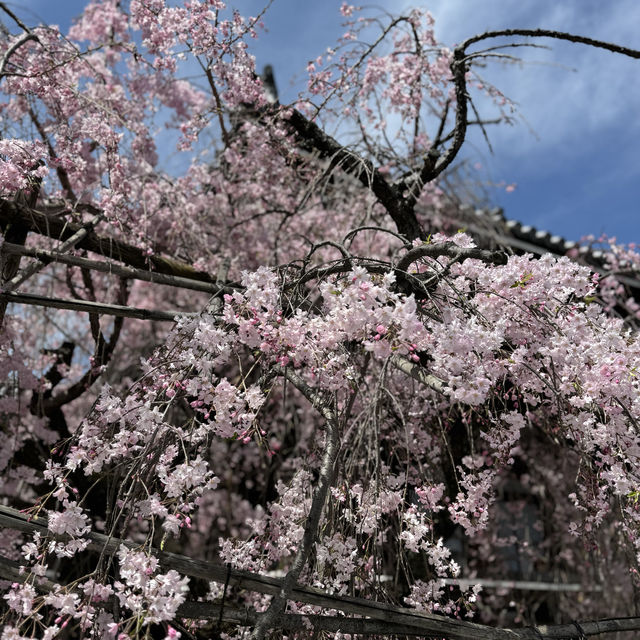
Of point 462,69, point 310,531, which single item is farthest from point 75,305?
point 462,69

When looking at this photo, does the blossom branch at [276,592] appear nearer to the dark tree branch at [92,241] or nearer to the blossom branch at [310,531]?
the blossom branch at [310,531]

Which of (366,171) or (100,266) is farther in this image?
(366,171)

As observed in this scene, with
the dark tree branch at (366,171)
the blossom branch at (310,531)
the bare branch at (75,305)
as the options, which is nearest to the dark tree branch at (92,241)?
the bare branch at (75,305)

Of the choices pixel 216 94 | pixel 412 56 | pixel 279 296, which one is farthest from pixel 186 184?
pixel 279 296

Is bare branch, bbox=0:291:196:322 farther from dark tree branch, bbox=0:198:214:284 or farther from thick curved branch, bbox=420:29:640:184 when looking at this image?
thick curved branch, bbox=420:29:640:184

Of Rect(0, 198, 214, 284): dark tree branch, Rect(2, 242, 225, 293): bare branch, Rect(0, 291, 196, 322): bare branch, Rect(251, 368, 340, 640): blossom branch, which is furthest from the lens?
Rect(0, 198, 214, 284): dark tree branch

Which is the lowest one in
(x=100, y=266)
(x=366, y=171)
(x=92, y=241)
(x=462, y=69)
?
(x=100, y=266)

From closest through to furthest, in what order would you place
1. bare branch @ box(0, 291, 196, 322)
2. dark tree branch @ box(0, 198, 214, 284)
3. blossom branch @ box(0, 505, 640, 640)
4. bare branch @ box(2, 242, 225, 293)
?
blossom branch @ box(0, 505, 640, 640) → bare branch @ box(0, 291, 196, 322) → bare branch @ box(2, 242, 225, 293) → dark tree branch @ box(0, 198, 214, 284)

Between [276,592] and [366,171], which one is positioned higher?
[366,171]

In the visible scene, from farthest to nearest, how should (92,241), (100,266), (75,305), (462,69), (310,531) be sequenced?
(92,241)
(462,69)
(100,266)
(75,305)
(310,531)


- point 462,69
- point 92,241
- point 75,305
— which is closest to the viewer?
point 75,305

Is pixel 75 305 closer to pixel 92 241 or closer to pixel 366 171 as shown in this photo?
pixel 92 241

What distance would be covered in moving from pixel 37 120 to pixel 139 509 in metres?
2.83

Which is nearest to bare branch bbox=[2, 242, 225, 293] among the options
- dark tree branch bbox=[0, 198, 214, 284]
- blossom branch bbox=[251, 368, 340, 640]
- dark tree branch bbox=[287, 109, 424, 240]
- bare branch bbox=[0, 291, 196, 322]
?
dark tree branch bbox=[0, 198, 214, 284]
